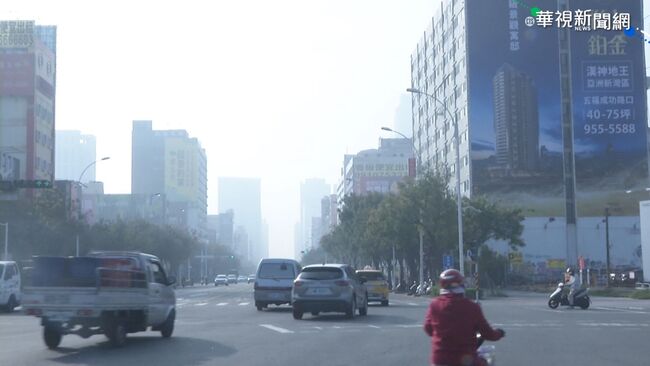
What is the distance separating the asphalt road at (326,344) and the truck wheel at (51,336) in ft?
0.61

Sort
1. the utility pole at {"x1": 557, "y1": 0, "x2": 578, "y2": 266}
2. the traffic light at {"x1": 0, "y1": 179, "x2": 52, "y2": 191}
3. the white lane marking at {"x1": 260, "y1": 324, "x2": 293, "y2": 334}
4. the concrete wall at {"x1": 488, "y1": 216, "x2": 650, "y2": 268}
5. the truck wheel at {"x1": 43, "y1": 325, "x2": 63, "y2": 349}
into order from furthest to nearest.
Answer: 1. the utility pole at {"x1": 557, "y1": 0, "x2": 578, "y2": 266}
2. the concrete wall at {"x1": 488, "y1": 216, "x2": 650, "y2": 268}
3. the traffic light at {"x1": 0, "y1": 179, "x2": 52, "y2": 191}
4. the white lane marking at {"x1": 260, "y1": 324, "x2": 293, "y2": 334}
5. the truck wheel at {"x1": 43, "y1": 325, "x2": 63, "y2": 349}

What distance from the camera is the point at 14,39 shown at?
8519 cm

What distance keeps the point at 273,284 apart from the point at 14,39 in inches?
2331

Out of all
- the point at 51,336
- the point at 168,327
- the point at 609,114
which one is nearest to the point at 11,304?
the point at 168,327

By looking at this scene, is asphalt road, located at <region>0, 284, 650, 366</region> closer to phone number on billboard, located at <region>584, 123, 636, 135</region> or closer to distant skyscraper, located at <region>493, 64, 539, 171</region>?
distant skyscraper, located at <region>493, 64, 539, 171</region>

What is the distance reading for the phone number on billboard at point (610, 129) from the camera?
83.3 metres

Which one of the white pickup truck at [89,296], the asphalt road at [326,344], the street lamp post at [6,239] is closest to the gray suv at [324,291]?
the asphalt road at [326,344]

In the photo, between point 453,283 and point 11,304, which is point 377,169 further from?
point 453,283

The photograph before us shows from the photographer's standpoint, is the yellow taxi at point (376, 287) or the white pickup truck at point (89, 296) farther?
the yellow taxi at point (376, 287)

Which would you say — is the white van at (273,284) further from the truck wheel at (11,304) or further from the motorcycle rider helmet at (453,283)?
the motorcycle rider helmet at (453,283)

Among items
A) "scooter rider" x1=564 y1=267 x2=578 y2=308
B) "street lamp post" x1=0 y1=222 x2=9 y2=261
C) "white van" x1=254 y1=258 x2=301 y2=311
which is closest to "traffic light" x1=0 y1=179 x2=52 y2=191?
"street lamp post" x1=0 y1=222 x2=9 y2=261

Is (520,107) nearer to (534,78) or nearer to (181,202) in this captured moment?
(534,78)

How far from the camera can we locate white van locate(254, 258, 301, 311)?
115ft

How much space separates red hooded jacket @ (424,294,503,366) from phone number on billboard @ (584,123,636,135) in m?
79.0
